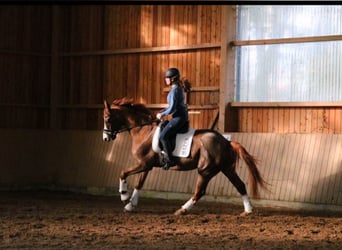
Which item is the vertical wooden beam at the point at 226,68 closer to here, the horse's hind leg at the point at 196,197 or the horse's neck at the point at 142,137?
the horse's neck at the point at 142,137

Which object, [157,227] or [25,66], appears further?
[25,66]

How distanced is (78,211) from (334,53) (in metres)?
5.45

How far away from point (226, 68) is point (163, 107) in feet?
5.85

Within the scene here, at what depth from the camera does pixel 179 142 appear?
1034 centimetres

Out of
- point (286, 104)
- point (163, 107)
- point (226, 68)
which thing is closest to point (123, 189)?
point (286, 104)

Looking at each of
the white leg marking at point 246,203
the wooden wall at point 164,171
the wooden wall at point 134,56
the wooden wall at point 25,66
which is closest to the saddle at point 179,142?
the white leg marking at point 246,203

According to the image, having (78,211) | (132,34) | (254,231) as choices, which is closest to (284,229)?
(254,231)

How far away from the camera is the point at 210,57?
13.9 m

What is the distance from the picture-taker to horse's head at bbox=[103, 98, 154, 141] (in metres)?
10.6

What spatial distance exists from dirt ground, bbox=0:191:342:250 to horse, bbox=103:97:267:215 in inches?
13.5

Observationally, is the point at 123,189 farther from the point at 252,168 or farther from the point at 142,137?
the point at 252,168

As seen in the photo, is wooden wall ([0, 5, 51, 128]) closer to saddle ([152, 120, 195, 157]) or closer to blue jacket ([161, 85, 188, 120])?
saddle ([152, 120, 195, 157])

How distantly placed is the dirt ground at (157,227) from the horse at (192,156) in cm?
34

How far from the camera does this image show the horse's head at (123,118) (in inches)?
419
